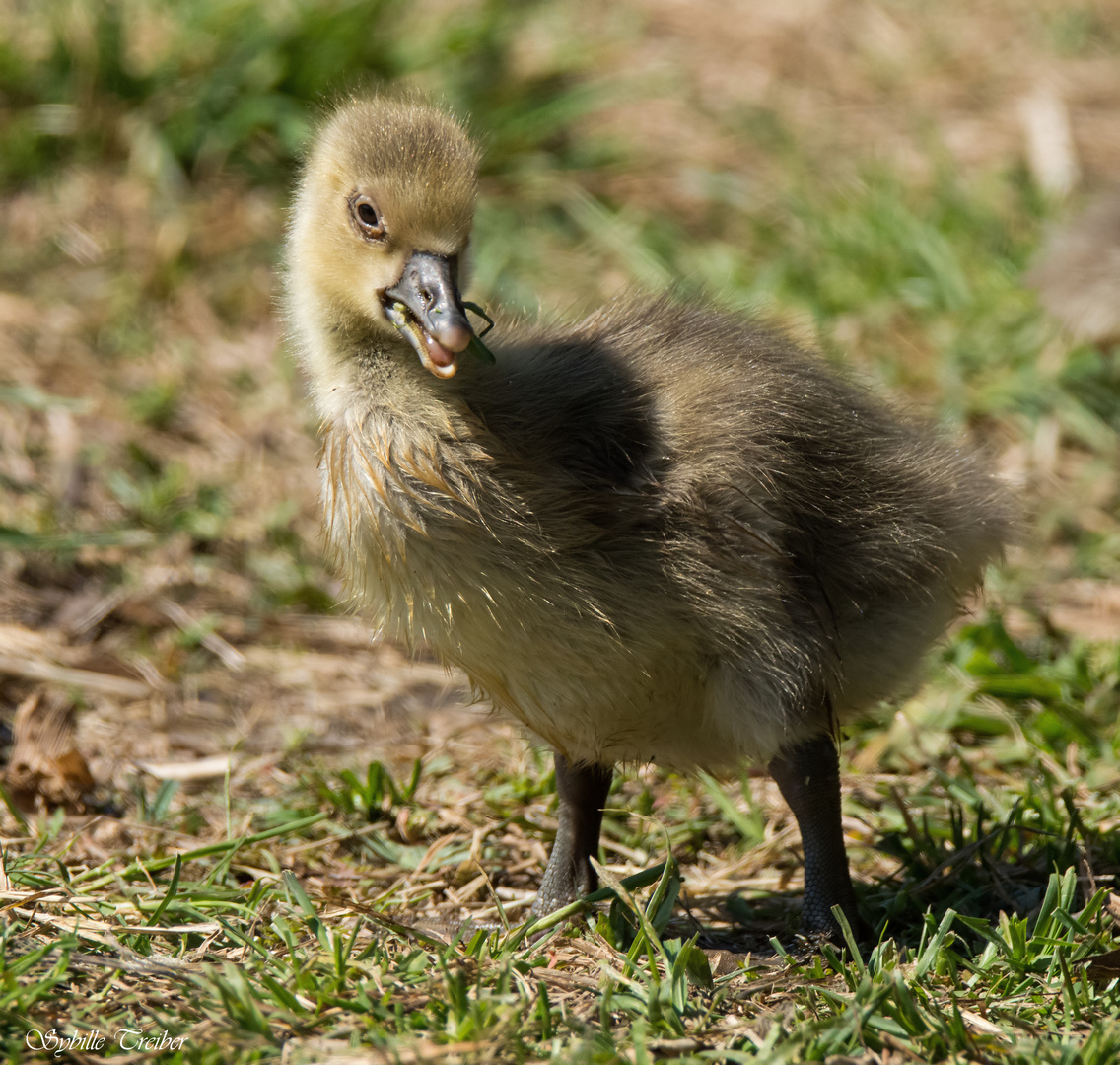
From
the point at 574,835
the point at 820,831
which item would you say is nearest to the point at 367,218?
the point at 574,835


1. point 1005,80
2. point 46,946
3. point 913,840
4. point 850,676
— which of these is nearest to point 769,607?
point 850,676

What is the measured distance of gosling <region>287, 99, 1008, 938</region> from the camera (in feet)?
9.93

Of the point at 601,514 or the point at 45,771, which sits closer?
the point at 601,514

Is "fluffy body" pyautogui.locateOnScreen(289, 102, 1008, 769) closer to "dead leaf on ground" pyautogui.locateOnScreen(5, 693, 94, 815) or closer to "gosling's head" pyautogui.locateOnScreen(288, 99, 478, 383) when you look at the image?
"gosling's head" pyautogui.locateOnScreen(288, 99, 478, 383)

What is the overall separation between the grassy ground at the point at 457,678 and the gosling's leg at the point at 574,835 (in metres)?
0.22

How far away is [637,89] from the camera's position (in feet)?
27.0

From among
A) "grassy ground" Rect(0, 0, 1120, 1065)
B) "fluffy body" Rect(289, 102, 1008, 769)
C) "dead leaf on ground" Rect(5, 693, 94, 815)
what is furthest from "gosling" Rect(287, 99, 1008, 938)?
"dead leaf on ground" Rect(5, 693, 94, 815)

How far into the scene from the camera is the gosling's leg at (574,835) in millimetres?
3594

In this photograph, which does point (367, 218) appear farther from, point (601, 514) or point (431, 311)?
point (601, 514)

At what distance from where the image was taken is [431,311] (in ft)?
9.81

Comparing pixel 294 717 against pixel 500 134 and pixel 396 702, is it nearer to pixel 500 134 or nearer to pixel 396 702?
pixel 396 702

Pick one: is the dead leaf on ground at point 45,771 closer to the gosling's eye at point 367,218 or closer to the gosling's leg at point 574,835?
the gosling's leg at point 574,835

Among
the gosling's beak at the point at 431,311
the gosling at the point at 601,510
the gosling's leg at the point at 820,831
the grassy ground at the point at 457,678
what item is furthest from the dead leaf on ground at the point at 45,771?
the gosling's leg at the point at 820,831

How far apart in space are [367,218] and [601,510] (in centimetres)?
87
